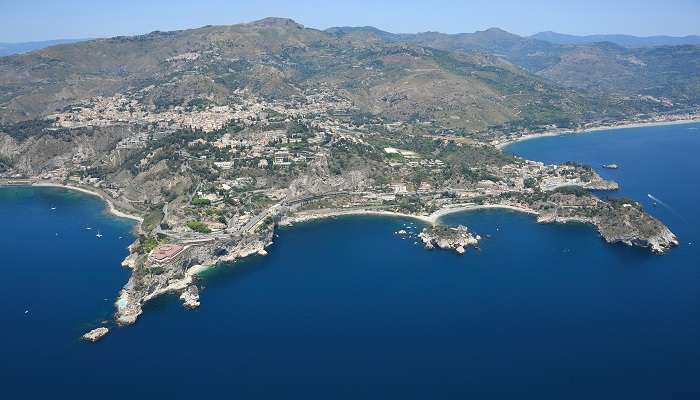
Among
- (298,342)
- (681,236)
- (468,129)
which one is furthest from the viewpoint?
(468,129)

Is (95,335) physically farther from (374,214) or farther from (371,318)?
(374,214)

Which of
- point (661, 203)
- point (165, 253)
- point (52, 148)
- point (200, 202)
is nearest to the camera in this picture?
point (165, 253)

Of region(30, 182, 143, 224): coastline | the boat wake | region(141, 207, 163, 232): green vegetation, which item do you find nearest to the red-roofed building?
region(141, 207, 163, 232): green vegetation

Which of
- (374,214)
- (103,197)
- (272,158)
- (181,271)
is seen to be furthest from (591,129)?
(181,271)

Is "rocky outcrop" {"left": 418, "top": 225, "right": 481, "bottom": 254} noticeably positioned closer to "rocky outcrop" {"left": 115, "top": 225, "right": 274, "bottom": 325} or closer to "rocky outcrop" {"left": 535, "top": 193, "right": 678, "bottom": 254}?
"rocky outcrop" {"left": 535, "top": 193, "right": 678, "bottom": 254}

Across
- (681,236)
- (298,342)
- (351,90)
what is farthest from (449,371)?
(351,90)

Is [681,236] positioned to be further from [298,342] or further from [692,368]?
[298,342]
